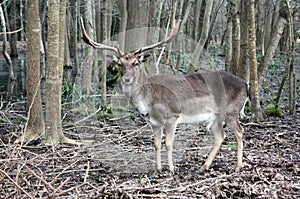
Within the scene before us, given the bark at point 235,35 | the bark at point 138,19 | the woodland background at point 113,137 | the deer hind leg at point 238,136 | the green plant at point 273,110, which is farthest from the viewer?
the bark at point 138,19

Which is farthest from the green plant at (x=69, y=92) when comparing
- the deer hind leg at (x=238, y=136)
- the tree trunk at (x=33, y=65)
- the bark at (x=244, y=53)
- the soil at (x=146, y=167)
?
the deer hind leg at (x=238, y=136)

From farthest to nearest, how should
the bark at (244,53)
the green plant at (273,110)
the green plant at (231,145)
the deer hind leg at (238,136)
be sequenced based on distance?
the green plant at (273,110)
the bark at (244,53)
the green plant at (231,145)
the deer hind leg at (238,136)

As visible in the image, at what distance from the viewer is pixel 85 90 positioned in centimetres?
1355

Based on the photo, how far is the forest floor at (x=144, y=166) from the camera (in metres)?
5.04

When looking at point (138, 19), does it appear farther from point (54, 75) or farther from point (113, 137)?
point (54, 75)

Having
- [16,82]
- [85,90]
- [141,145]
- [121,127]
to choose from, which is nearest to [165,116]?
[141,145]

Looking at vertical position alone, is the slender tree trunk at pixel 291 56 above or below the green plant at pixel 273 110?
above

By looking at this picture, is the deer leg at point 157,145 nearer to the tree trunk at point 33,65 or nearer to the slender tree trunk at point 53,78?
the slender tree trunk at point 53,78

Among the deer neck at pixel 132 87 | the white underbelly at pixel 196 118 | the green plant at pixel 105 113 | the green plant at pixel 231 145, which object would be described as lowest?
the green plant at pixel 105 113

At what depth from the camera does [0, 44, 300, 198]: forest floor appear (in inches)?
198

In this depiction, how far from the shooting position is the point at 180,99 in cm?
700

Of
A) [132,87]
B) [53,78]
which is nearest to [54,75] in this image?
[53,78]

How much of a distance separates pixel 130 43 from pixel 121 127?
3159mm

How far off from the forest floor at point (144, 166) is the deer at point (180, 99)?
0.45m
